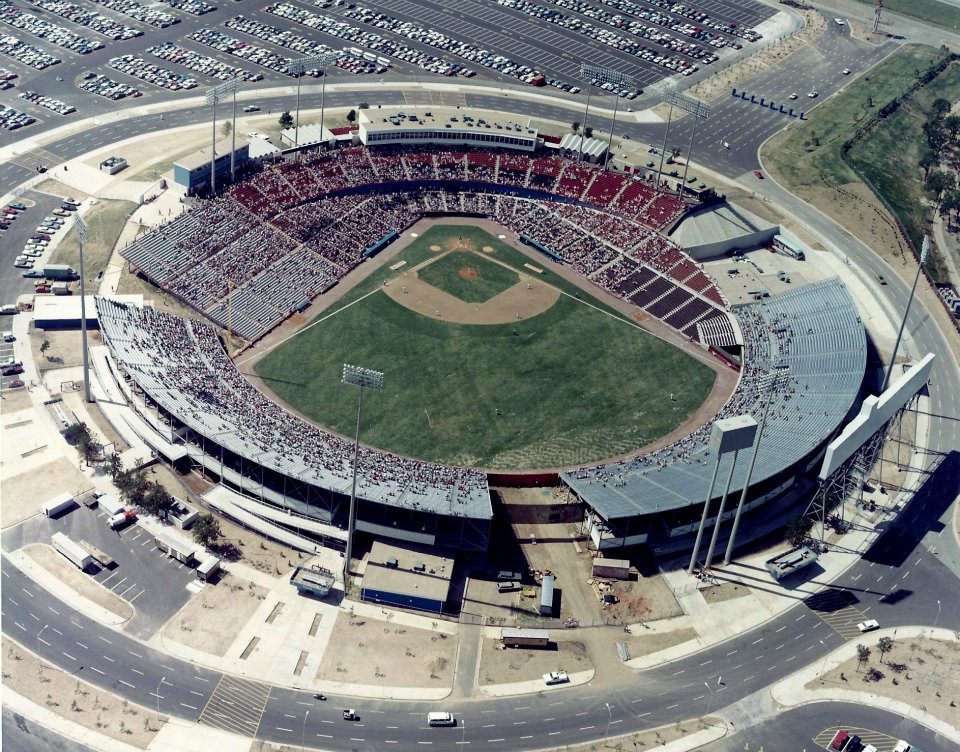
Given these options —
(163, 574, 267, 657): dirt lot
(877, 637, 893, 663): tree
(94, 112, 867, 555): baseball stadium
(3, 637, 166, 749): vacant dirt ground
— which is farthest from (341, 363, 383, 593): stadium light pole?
(877, 637, 893, 663): tree

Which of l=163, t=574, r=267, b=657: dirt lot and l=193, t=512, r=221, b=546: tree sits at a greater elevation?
l=193, t=512, r=221, b=546: tree

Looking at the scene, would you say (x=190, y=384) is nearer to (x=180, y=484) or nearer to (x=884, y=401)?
(x=180, y=484)

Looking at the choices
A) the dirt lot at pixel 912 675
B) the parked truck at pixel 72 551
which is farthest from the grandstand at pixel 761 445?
the parked truck at pixel 72 551

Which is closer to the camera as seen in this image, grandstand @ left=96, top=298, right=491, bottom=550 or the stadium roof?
grandstand @ left=96, top=298, right=491, bottom=550

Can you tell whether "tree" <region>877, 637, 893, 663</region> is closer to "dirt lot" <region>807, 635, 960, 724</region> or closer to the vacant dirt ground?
"dirt lot" <region>807, 635, 960, 724</region>

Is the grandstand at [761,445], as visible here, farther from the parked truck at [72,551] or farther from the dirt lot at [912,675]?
the parked truck at [72,551]

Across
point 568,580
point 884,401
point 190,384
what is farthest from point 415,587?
point 884,401

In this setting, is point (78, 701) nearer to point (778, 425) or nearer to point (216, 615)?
point (216, 615)
